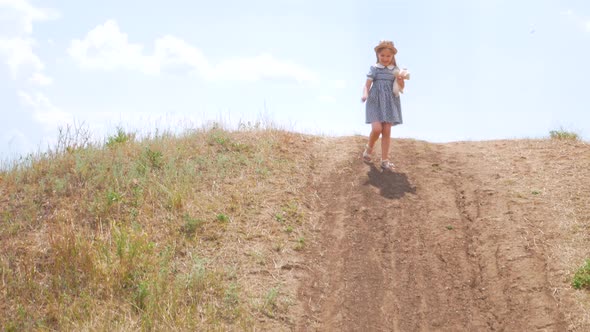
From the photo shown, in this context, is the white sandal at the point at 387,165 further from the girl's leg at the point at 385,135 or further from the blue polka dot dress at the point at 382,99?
the blue polka dot dress at the point at 382,99

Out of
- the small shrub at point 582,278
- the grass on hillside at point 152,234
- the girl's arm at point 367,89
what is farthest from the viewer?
the girl's arm at point 367,89

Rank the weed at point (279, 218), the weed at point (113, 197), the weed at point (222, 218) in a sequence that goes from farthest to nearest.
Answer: the weed at point (279, 218), the weed at point (113, 197), the weed at point (222, 218)

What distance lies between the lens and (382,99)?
9797 mm

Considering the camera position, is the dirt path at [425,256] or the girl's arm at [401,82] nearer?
the dirt path at [425,256]

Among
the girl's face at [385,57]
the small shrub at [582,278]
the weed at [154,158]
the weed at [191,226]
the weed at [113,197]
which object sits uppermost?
the girl's face at [385,57]

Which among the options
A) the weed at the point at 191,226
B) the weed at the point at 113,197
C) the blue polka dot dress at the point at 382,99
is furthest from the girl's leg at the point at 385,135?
the weed at the point at 113,197

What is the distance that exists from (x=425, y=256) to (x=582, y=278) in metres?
1.81

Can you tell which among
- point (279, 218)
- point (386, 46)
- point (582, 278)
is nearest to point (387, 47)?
point (386, 46)

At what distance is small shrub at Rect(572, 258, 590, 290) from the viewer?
699 cm

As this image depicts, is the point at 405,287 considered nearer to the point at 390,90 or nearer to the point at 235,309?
the point at 235,309

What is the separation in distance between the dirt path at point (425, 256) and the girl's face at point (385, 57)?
1.71m

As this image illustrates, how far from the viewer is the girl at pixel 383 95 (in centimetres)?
980

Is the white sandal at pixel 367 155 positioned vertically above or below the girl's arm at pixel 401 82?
below

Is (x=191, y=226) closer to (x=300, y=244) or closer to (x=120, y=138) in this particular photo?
(x=300, y=244)
